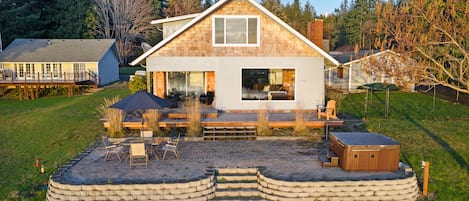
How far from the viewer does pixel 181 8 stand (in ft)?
200

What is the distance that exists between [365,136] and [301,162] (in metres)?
2.05

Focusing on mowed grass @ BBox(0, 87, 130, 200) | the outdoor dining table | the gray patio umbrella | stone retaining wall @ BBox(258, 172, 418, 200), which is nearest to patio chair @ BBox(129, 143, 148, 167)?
the outdoor dining table

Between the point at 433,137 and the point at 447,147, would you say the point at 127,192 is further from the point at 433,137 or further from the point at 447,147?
the point at 433,137

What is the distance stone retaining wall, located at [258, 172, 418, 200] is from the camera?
9.16 m

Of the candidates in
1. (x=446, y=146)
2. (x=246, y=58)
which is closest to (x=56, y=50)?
(x=246, y=58)

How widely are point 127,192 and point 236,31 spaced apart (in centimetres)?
1035

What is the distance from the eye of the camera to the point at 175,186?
9133mm

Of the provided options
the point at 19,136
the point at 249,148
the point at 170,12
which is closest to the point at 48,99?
the point at 19,136

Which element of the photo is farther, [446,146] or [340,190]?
[446,146]

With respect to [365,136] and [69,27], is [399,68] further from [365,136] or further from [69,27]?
[69,27]

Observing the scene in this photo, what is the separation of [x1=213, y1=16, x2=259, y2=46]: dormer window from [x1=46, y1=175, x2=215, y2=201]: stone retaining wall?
974 cm

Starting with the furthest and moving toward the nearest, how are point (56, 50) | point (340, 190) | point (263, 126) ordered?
point (56, 50) → point (263, 126) → point (340, 190)

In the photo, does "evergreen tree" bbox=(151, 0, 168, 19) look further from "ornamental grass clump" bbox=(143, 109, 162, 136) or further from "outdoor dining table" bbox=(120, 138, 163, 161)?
"outdoor dining table" bbox=(120, 138, 163, 161)

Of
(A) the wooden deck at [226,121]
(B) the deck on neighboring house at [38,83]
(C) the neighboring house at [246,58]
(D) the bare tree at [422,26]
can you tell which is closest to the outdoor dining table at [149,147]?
(A) the wooden deck at [226,121]
